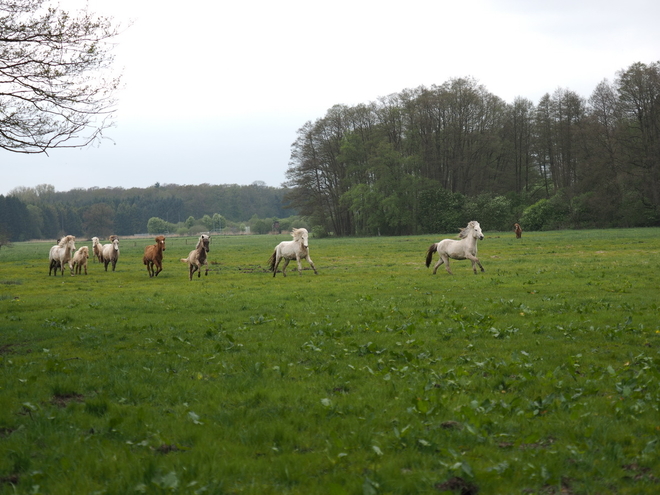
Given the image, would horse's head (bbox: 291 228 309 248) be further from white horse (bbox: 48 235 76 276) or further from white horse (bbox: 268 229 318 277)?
white horse (bbox: 48 235 76 276)

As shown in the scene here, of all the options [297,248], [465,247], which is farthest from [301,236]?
[465,247]

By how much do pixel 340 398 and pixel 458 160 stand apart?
256ft

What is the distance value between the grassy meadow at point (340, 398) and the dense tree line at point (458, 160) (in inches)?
2417

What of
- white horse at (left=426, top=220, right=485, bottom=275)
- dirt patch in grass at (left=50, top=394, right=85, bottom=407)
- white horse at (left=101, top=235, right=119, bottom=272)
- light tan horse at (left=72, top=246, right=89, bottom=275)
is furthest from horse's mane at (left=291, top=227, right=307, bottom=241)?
dirt patch in grass at (left=50, top=394, right=85, bottom=407)

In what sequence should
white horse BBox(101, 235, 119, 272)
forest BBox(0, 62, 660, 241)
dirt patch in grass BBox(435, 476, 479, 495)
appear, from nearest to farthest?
dirt patch in grass BBox(435, 476, 479, 495)
white horse BBox(101, 235, 119, 272)
forest BBox(0, 62, 660, 241)

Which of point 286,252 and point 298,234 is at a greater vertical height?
point 298,234

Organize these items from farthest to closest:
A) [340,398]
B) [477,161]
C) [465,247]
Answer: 1. [477,161]
2. [465,247]
3. [340,398]

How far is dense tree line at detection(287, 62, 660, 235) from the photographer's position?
234 feet

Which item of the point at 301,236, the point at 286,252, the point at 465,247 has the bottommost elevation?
the point at 465,247

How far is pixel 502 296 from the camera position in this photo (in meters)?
16.2

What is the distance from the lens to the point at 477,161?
275 ft

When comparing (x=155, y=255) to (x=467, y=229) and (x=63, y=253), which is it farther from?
(x=467, y=229)

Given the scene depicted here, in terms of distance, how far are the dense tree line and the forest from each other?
0.15 metres

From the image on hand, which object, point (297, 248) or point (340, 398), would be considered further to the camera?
point (297, 248)
